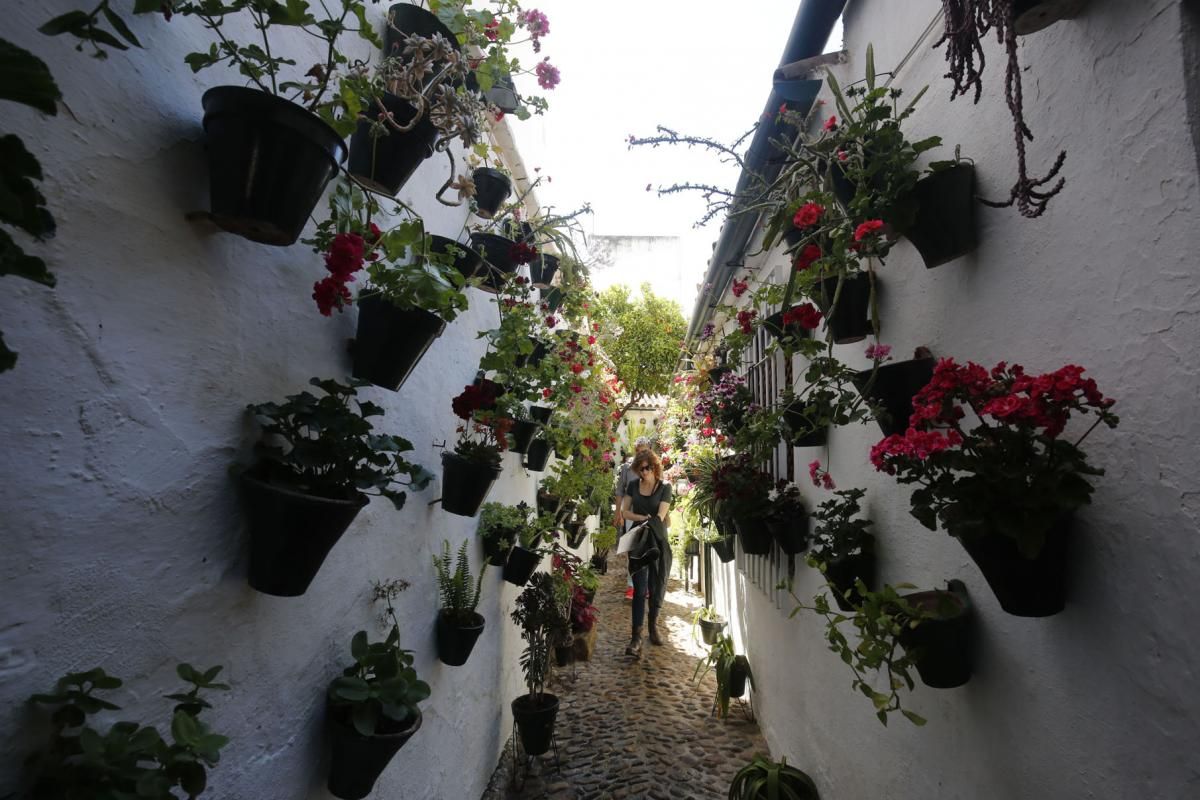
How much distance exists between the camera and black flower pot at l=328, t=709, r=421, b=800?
153 centimetres

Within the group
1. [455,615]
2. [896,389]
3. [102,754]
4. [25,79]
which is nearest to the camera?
[25,79]

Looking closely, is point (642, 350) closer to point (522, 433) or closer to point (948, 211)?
point (522, 433)

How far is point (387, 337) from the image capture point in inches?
66.4

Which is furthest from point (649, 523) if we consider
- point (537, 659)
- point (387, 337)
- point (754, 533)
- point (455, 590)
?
point (387, 337)

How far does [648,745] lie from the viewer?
155 inches

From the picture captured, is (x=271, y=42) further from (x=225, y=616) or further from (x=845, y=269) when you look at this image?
(x=845, y=269)

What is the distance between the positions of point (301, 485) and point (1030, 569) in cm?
155

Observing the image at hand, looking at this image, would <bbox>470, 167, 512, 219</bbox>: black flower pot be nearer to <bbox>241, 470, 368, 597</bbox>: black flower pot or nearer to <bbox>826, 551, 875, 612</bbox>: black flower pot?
<bbox>241, 470, 368, 597</bbox>: black flower pot

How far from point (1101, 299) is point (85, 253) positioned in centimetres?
183

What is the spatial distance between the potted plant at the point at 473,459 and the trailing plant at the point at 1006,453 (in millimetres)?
1562

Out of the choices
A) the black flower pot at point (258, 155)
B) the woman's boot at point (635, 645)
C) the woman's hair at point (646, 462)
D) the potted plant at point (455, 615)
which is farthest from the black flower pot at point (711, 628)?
the black flower pot at point (258, 155)

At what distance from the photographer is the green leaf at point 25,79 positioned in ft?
2.02

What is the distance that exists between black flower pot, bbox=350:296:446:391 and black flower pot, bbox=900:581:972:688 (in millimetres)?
1533

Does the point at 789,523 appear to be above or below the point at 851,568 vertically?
above
